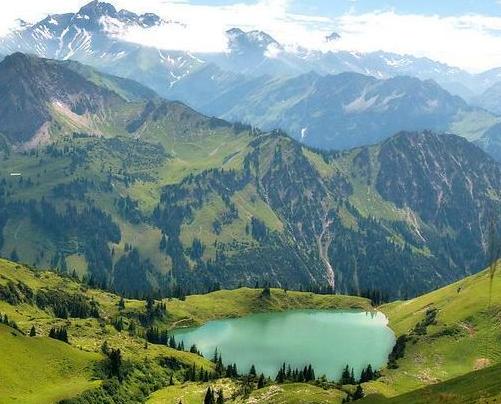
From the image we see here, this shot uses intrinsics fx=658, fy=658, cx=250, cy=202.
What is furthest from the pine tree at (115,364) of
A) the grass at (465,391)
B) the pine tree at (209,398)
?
the grass at (465,391)

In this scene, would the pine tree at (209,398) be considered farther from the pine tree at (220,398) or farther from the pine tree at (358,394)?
the pine tree at (358,394)

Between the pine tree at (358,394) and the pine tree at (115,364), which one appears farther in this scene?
the pine tree at (115,364)

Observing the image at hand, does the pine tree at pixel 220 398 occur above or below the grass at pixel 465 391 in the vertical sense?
below

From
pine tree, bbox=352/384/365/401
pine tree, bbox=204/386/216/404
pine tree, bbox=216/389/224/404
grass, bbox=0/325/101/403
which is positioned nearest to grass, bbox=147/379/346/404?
pine tree, bbox=216/389/224/404

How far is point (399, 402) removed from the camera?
11562 centimetres

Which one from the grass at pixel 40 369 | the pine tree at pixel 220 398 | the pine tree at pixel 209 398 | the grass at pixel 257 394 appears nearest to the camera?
the grass at pixel 257 394

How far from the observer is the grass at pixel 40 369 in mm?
156500

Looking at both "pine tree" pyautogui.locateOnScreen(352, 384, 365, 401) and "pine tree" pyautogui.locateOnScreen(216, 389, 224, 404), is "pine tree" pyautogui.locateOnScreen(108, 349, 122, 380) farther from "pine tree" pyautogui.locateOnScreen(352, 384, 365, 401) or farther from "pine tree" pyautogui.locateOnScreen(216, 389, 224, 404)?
"pine tree" pyautogui.locateOnScreen(352, 384, 365, 401)

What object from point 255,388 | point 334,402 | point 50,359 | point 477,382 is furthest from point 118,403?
point 477,382

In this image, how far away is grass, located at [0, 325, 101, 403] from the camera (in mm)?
156500

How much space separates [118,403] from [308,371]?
57461mm

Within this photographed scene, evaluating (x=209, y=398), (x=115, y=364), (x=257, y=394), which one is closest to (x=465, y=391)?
(x=257, y=394)

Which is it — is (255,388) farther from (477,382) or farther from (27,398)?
(477,382)

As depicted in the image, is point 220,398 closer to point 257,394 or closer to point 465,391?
point 257,394
